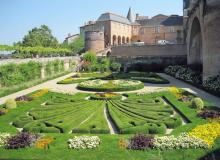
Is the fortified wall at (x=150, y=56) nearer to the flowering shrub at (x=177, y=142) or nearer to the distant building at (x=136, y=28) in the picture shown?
the distant building at (x=136, y=28)

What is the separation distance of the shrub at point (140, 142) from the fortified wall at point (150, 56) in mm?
30670

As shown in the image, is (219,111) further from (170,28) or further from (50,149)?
(170,28)

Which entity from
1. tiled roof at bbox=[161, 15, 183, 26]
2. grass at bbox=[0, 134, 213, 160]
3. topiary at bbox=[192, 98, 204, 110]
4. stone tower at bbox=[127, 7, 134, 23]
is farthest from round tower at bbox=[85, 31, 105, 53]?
grass at bbox=[0, 134, 213, 160]

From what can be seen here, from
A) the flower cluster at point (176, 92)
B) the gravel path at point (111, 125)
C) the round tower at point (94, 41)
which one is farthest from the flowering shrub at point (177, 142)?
the round tower at point (94, 41)

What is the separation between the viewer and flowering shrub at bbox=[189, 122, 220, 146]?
11406 millimetres

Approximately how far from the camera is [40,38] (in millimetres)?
73188

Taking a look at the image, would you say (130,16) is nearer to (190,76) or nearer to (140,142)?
(190,76)

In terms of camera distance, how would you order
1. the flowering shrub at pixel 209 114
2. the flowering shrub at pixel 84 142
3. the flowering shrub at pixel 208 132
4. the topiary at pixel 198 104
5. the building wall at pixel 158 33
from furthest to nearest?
1. the building wall at pixel 158 33
2. the topiary at pixel 198 104
3. the flowering shrub at pixel 209 114
4. the flowering shrub at pixel 208 132
5. the flowering shrub at pixel 84 142

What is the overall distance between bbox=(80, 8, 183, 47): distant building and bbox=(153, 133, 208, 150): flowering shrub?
58.1 metres

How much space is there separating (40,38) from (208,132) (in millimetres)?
64834

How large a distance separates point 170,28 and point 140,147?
6566cm

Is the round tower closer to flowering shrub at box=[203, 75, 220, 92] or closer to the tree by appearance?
the tree

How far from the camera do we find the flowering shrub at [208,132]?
1141cm

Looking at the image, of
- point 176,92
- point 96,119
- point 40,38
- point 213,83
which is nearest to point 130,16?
point 40,38
